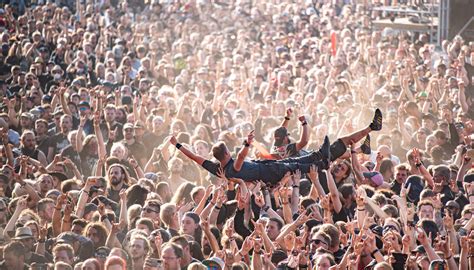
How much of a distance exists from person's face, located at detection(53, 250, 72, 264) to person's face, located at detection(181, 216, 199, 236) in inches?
44.9

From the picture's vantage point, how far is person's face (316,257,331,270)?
9.95m

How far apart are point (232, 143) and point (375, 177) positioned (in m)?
3.28

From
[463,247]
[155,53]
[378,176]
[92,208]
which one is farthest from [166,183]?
[155,53]

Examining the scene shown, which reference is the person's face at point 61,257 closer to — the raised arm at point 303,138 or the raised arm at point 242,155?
the raised arm at point 242,155

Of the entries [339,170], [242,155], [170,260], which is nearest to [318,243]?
[170,260]

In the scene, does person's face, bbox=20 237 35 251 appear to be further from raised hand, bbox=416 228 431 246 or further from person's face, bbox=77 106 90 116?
person's face, bbox=77 106 90 116

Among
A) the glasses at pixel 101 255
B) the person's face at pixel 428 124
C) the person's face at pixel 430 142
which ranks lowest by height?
the person's face at pixel 428 124

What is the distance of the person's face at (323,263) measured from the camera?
9.95 meters

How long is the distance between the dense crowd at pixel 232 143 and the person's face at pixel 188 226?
0.01 metres

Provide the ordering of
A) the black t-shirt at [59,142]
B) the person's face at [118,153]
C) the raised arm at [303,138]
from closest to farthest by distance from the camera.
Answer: the raised arm at [303,138]
the person's face at [118,153]
the black t-shirt at [59,142]

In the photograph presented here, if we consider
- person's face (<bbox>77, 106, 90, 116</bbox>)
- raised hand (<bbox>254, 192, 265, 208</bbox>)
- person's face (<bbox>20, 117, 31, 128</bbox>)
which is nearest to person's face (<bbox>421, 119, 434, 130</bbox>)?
person's face (<bbox>77, 106, 90, 116</bbox>)

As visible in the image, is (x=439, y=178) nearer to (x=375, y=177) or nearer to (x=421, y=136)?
(x=375, y=177)

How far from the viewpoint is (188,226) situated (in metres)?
11.8

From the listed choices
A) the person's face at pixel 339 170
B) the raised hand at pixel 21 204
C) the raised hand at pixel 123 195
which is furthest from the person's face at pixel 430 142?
the raised hand at pixel 21 204
